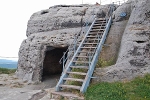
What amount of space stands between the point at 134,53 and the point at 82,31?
4.80m

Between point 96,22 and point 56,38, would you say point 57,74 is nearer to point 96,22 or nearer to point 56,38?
point 56,38

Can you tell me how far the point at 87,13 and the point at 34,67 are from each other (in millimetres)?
5129

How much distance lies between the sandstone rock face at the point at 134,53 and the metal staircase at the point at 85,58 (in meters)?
0.65

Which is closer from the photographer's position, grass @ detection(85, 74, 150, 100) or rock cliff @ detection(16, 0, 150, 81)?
grass @ detection(85, 74, 150, 100)

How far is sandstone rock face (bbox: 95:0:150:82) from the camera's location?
9477mm

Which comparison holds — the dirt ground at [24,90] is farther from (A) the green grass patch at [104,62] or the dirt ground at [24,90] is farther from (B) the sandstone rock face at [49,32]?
(A) the green grass patch at [104,62]

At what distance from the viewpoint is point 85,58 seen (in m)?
11.5

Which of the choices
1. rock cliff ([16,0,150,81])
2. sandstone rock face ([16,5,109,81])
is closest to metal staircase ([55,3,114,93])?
rock cliff ([16,0,150,81])

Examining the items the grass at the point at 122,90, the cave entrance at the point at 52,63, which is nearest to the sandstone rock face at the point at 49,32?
the cave entrance at the point at 52,63

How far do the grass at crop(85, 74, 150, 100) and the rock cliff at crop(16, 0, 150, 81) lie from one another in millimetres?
532

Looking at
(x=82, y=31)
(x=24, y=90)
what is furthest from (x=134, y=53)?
(x=24, y=90)

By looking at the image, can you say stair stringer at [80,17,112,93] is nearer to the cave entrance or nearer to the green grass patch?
the green grass patch

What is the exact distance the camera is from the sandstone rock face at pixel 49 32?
1455 centimetres

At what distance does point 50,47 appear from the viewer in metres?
15.1
